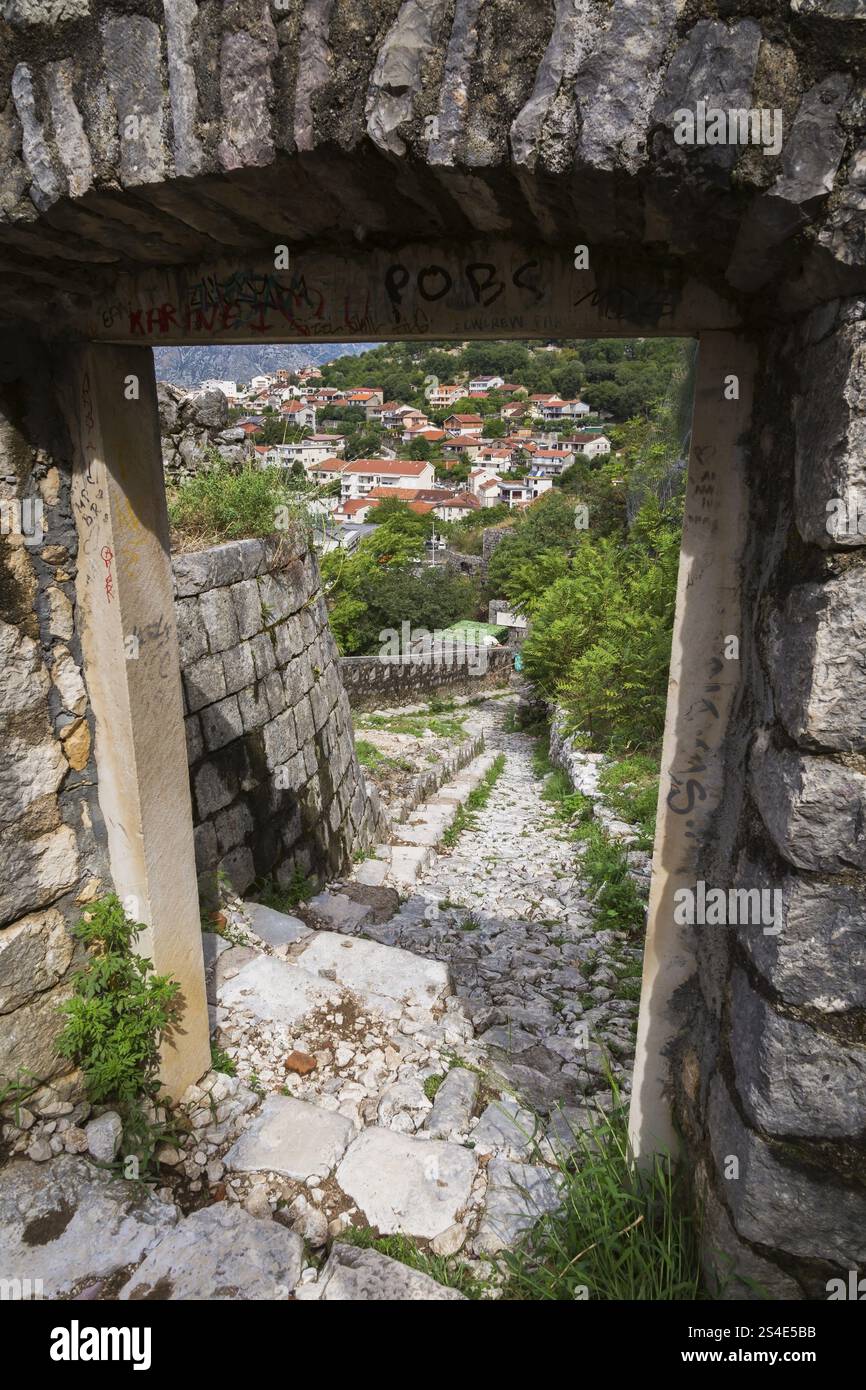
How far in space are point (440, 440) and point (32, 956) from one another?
245 feet

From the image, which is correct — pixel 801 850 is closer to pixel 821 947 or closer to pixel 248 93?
pixel 821 947

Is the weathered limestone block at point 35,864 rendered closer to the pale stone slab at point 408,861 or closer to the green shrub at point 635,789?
the pale stone slab at point 408,861

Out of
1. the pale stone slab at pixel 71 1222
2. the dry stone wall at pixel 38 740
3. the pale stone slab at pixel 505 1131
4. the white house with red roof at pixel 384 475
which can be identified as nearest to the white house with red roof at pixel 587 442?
the white house with red roof at pixel 384 475

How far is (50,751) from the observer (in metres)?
2.43

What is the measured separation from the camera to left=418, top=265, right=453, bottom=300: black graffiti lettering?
178 cm

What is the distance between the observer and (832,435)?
4.43ft

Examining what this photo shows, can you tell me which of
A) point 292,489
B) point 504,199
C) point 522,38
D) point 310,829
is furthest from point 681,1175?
point 292,489

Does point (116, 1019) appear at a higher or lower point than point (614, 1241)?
higher

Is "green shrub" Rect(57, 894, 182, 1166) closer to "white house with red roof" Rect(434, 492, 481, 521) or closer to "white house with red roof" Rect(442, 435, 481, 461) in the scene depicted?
"white house with red roof" Rect(434, 492, 481, 521)

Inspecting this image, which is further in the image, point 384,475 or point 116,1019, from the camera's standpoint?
point 384,475

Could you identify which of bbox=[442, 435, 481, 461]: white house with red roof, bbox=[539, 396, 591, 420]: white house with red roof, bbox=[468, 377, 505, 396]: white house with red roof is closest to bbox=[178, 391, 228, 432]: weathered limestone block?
bbox=[442, 435, 481, 461]: white house with red roof

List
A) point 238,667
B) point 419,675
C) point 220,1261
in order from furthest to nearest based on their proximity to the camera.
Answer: point 419,675
point 238,667
point 220,1261

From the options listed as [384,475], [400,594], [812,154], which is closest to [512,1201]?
[812,154]

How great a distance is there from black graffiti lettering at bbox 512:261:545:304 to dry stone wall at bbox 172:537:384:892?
282 centimetres
